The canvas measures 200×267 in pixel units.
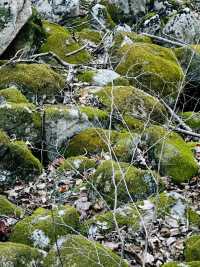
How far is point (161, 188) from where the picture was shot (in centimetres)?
681

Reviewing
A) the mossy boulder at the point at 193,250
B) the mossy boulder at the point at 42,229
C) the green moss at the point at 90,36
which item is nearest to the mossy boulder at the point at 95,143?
the mossy boulder at the point at 42,229

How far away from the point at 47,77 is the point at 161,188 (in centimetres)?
411

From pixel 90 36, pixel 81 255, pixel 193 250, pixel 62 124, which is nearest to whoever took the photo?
pixel 81 255

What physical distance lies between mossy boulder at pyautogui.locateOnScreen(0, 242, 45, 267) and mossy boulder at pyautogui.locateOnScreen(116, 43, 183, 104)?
6225mm

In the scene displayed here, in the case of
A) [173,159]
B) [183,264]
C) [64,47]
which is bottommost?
[64,47]

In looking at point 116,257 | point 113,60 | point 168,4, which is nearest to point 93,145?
point 116,257

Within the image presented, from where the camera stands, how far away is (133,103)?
9.55m

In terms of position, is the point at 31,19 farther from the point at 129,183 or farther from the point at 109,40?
the point at 129,183

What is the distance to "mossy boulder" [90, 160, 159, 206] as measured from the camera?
6449mm

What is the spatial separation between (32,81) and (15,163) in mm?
2868

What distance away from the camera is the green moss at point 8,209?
6.04 metres

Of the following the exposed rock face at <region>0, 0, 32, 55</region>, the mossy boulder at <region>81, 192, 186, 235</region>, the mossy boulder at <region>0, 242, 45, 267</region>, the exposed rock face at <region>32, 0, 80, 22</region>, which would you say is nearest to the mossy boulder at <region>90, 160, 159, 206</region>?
the mossy boulder at <region>81, 192, 186, 235</region>

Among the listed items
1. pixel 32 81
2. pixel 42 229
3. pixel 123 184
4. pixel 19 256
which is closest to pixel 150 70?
pixel 32 81

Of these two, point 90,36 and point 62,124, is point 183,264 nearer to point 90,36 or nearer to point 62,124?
point 62,124
